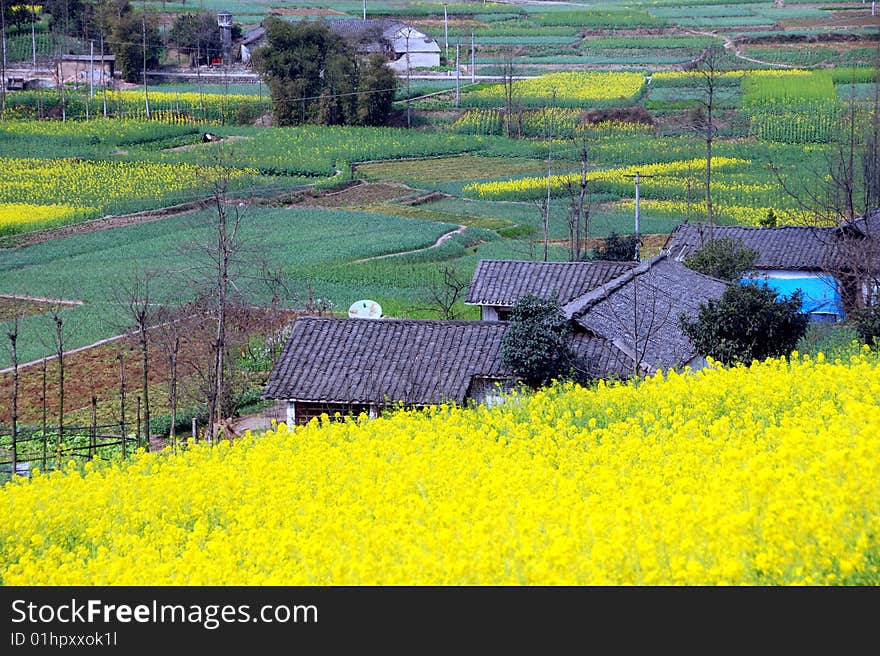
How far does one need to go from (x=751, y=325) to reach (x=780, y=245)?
1124cm

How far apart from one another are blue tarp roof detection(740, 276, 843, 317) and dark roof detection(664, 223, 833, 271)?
0.28 metres

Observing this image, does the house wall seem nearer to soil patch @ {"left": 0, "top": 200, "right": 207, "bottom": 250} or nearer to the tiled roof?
soil patch @ {"left": 0, "top": 200, "right": 207, "bottom": 250}

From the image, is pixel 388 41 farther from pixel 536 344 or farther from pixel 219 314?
pixel 536 344

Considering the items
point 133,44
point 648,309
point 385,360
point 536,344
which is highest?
point 133,44

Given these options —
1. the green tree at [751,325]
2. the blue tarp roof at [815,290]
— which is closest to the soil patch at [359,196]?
the blue tarp roof at [815,290]

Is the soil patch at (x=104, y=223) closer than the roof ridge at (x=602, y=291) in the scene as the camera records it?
No

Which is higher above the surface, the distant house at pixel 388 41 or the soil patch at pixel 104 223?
the distant house at pixel 388 41

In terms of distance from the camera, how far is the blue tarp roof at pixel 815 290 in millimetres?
27270

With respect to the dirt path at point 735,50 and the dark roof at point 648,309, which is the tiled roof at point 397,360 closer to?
the dark roof at point 648,309

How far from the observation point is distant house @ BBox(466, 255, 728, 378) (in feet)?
65.4

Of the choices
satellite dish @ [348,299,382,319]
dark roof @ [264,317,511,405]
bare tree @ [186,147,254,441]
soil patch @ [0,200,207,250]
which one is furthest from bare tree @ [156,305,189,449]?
soil patch @ [0,200,207,250]

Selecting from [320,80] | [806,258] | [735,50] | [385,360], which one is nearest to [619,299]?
[385,360]

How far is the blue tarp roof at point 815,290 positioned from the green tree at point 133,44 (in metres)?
53.3

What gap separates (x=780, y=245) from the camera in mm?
29266
